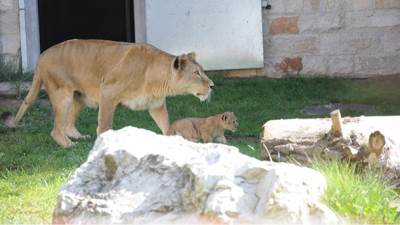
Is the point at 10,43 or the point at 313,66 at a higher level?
the point at 10,43

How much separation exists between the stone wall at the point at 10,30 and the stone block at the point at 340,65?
14.8ft

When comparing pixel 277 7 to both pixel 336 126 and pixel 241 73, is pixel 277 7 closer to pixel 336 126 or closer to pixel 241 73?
pixel 241 73

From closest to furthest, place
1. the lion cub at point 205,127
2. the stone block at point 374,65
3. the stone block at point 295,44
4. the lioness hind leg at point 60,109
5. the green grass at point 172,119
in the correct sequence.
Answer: the green grass at point 172,119
the lion cub at point 205,127
the lioness hind leg at point 60,109
the stone block at point 295,44
the stone block at point 374,65

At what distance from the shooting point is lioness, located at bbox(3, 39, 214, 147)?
9859mm

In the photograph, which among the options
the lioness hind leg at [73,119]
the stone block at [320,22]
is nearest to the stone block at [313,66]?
the stone block at [320,22]

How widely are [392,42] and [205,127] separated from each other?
4518mm

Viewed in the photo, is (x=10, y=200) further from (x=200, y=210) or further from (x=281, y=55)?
(x=281, y=55)

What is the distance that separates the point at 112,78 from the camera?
9.86 m

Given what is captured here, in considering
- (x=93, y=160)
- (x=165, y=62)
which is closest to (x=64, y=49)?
(x=165, y=62)

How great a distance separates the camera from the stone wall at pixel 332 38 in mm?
13125

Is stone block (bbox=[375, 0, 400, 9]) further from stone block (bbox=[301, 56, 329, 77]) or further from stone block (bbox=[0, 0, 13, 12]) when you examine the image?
stone block (bbox=[0, 0, 13, 12])

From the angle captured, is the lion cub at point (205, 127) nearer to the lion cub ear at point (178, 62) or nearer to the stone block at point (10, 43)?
the lion cub ear at point (178, 62)

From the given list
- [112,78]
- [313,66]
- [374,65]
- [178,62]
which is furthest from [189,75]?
[374,65]

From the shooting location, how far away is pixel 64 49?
402 inches
